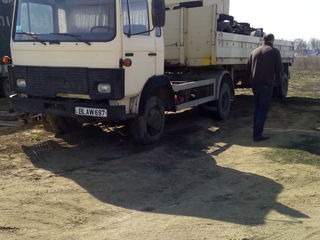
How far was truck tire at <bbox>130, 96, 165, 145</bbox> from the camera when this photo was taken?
260 inches

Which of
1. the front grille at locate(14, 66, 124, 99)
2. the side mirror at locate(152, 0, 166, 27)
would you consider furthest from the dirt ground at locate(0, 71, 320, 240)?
the side mirror at locate(152, 0, 166, 27)

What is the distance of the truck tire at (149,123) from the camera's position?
661cm

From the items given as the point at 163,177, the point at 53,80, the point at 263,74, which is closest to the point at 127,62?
the point at 53,80

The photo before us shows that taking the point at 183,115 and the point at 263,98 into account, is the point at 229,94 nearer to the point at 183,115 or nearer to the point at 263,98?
the point at 183,115

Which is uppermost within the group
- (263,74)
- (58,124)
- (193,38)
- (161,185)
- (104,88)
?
(193,38)

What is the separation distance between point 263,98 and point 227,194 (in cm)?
283

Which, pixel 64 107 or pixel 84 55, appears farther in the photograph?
pixel 64 107

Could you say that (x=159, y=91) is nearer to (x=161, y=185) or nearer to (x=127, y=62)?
(x=127, y=62)

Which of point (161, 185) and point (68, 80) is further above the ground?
point (68, 80)

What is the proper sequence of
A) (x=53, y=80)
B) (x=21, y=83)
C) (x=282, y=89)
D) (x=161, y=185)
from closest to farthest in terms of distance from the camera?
(x=161, y=185) < (x=53, y=80) < (x=21, y=83) < (x=282, y=89)

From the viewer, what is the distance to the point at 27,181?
5.14 m

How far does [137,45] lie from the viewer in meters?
6.18

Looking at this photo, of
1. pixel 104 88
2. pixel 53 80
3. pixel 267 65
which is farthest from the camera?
pixel 267 65

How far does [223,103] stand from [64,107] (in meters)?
4.57
